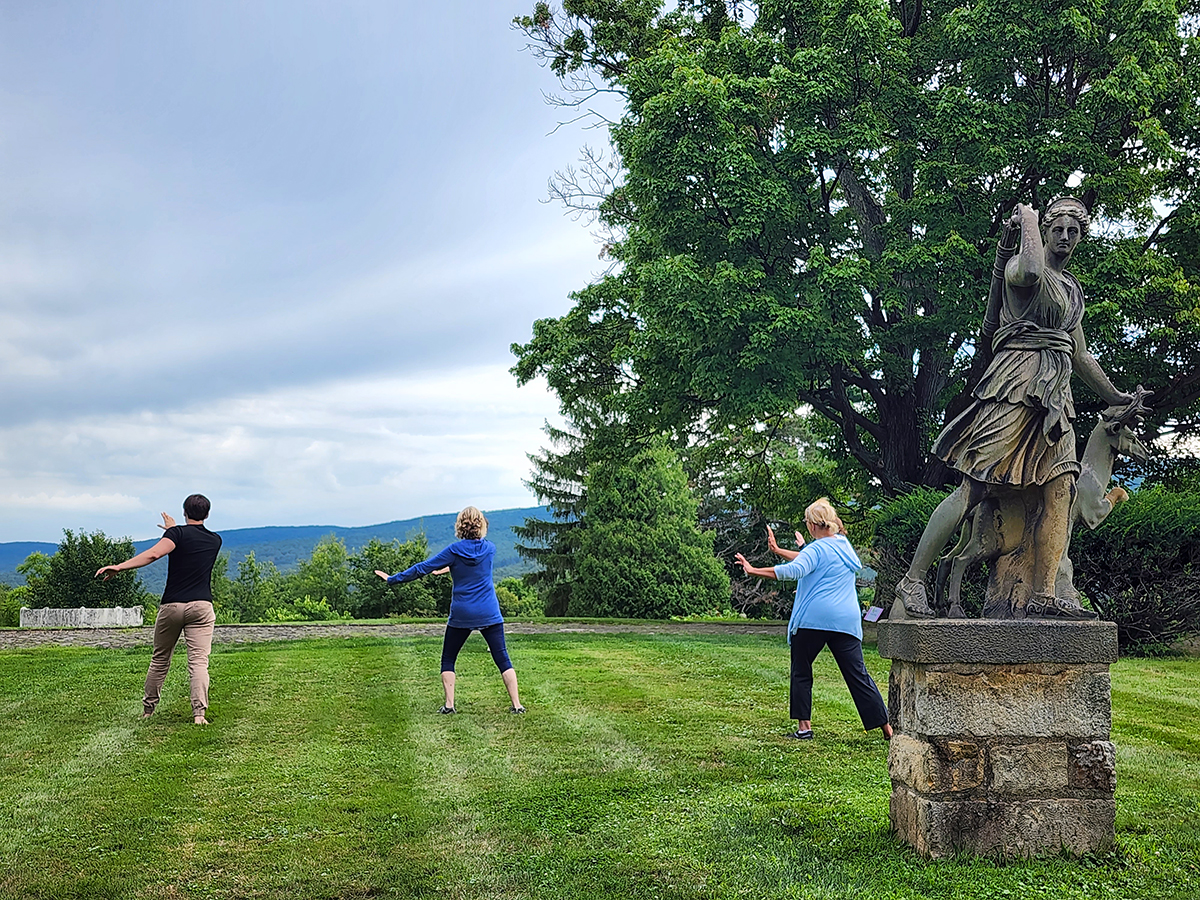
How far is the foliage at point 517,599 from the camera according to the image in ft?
152

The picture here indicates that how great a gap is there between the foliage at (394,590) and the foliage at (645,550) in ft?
26.4

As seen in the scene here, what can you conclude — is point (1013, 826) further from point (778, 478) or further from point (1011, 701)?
point (778, 478)

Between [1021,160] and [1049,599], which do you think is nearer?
[1049,599]

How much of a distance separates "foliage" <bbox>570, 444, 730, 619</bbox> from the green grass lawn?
17.8 meters

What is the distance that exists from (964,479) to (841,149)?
40.7 feet

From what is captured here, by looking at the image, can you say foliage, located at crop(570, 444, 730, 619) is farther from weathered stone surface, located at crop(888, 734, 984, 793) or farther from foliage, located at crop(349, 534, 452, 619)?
weathered stone surface, located at crop(888, 734, 984, 793)

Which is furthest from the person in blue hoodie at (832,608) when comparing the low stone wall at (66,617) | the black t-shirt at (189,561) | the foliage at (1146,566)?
the low stone wall at (66,617)

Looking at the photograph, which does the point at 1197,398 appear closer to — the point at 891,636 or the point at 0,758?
the point at 891,636

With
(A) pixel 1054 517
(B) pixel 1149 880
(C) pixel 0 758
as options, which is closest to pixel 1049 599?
(A) pixel 1054 517

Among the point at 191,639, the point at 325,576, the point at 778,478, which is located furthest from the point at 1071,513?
the point at 325,576

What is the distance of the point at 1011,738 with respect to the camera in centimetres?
477

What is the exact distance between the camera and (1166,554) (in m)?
13.2

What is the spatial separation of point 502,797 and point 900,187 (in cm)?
1523

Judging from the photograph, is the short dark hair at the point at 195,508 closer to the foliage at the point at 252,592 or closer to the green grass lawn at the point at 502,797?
the green grass lawn at the point at 502,797
